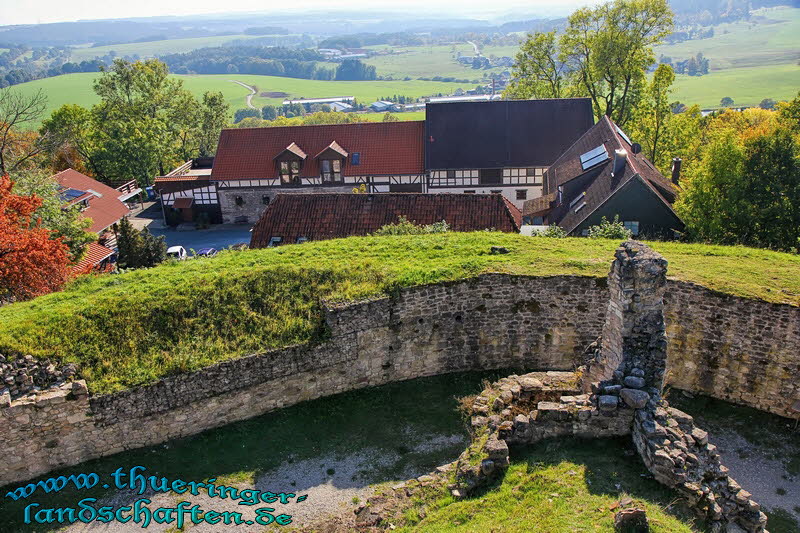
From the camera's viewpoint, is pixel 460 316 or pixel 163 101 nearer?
pixel 460 316

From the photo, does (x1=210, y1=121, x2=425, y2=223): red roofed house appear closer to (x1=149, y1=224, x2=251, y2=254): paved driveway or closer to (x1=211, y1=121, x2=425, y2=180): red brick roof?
(x1=211, y1=121, x2=425, y2=180): red brick roof

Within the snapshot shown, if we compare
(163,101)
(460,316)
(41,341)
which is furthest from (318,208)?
(163,101)

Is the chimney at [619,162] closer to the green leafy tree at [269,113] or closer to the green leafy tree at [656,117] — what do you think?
the green leafy tree at [656,117]

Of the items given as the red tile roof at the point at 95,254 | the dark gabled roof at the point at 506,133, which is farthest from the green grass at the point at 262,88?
the red tile roof at the point at 95,254

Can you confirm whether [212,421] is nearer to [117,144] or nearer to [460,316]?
[460,316]

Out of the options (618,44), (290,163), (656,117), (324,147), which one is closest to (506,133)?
(618,44)

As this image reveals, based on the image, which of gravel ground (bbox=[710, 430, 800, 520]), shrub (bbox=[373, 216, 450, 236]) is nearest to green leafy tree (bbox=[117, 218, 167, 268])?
shrub (bbox=[373, 216, 450, 236])
